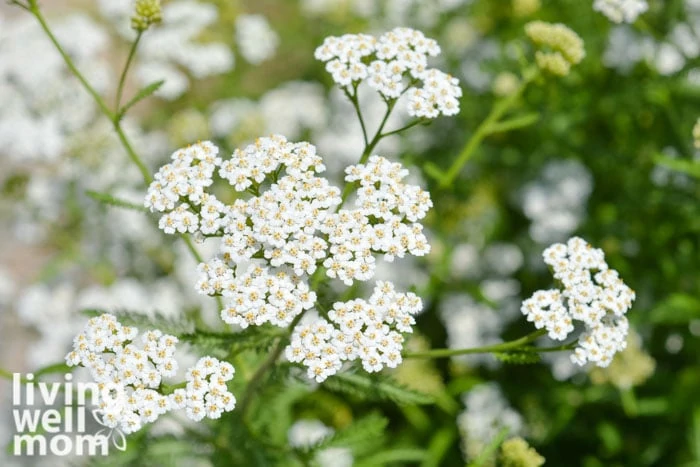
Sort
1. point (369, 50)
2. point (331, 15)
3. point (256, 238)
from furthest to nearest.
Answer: point (331, 15) < point (369, 50) < point (256, 238)

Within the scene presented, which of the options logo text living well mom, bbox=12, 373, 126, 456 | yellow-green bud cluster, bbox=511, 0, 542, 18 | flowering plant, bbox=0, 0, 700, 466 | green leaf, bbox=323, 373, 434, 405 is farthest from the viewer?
yellow-green bud cluster, bbox=511, 0, 542, 18

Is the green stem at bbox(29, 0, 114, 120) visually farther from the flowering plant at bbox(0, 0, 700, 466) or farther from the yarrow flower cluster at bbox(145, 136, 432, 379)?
the yarrow flower cluster at bbox(145, 136, 432, 379)

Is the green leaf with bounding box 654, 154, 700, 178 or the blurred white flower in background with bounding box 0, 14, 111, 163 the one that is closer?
the green leaf with bounding box 654, 154, 700, 178

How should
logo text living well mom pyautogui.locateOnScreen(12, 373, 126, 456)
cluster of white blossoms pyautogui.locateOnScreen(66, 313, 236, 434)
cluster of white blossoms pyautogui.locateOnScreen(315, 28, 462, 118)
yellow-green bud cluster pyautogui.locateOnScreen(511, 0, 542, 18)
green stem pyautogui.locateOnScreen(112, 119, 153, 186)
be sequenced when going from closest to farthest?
cluster of white blossoms pyautogui.locateOnScreen(66, 313, 236, 434)
cluster of white blossoms pyautogui.locateOnScreen(315, 28, 462, 118)
green stem pyautogui.locateOnScreen(112, 119, 153, 186)
logo text living well mom pyautogui.locateOnScreen(12, 373, 126, 456)
yellow-green bud cluster pyautogui.locateOnScreen(511, 0, 542, 18)

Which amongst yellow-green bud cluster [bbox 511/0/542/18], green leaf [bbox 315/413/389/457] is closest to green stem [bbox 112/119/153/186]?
green leaf [bbox 315/413/389/457]

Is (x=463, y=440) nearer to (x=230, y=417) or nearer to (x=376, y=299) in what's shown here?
(x=230, y=417)

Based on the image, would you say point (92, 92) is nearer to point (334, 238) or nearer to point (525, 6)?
point (334, 238)

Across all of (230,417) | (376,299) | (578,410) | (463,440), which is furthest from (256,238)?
(578,410)
